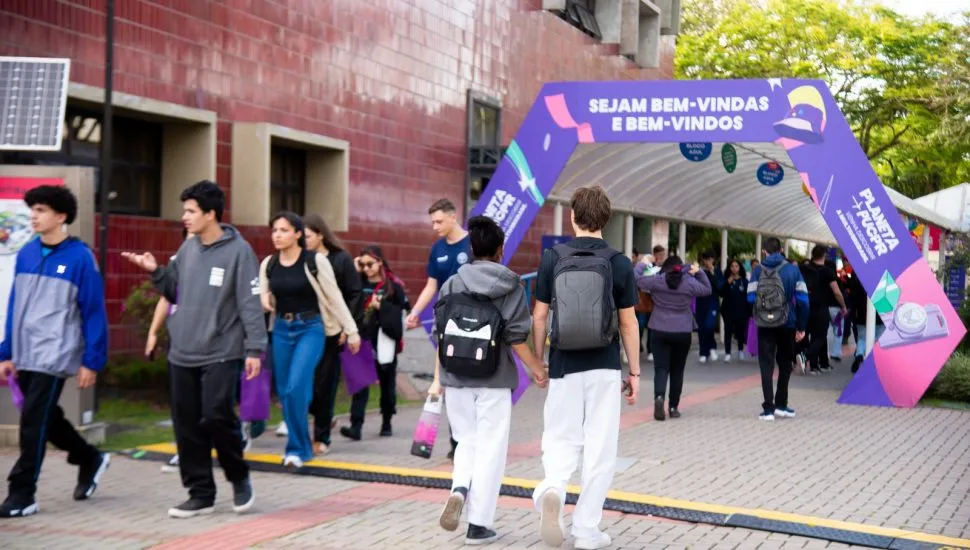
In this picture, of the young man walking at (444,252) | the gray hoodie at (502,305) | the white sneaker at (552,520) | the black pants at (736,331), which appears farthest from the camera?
the black pants at (736,331)

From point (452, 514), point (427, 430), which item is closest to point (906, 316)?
point (427, 430)

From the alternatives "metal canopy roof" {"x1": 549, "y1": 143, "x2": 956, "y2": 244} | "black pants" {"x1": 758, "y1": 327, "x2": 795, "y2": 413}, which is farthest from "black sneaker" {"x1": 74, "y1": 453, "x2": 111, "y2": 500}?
"metal canopy roof" {"x1": 549, "y1": 143, "x2": 956, "y2": 244}

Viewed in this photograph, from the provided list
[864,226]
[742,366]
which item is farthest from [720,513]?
[742,366]

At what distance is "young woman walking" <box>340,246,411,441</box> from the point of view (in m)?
10.5

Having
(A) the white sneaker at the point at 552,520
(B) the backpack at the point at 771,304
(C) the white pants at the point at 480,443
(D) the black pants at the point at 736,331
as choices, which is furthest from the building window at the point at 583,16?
(A) the white sneaker at the point at 552,520

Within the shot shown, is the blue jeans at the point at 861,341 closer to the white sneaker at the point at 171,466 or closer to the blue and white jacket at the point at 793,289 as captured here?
the blue and white jacket at the point at 793,289

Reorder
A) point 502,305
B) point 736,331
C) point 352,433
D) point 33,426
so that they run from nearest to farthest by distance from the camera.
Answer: point 502,305 < point 33,426 < point 352,433 < point 736,331

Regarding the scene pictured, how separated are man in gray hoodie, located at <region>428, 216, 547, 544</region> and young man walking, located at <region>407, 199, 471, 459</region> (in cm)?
213

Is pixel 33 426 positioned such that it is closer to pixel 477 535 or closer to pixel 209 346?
pixel 209 346

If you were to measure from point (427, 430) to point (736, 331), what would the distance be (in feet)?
44.2

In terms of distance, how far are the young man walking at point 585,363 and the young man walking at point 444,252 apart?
2341 millimetres

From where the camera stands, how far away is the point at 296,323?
8727 millimetres

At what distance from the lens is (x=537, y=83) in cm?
2170

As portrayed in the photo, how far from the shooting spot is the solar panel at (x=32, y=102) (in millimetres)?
9078
